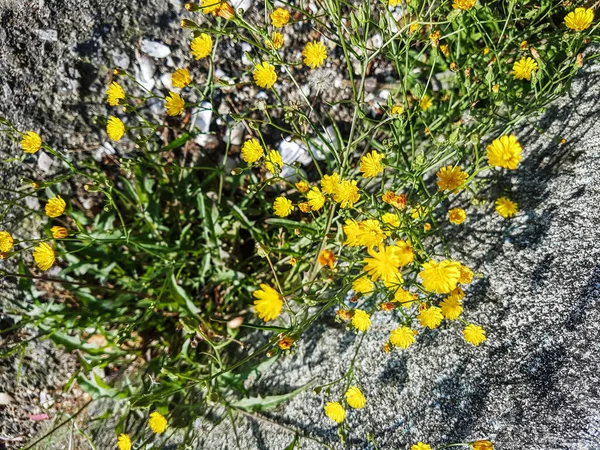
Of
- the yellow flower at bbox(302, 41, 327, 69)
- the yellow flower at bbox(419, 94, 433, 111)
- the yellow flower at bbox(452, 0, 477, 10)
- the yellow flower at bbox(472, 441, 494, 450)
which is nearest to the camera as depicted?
the yellow flower at bbox(472, 441, 494, 450)

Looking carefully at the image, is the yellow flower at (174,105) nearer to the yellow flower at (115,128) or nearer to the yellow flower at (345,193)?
the yellow flower at (115,128)

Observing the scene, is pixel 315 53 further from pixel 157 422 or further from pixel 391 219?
pixel 157 422

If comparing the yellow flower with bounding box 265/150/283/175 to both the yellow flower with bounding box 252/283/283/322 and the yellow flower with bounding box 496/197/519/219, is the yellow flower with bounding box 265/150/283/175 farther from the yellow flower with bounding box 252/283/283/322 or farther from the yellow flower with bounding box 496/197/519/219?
the yellow flower with bounding box 496/197/519/219

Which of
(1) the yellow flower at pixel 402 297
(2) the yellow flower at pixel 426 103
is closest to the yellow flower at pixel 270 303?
(1) the yellow flower at pixel 402 297

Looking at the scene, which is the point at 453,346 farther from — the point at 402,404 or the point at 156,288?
the point at 156,288

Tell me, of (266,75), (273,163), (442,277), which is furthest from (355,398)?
(266,75)

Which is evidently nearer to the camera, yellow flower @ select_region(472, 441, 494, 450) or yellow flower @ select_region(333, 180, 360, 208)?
yellow flower @ select_region(472, 441, 494, 450)

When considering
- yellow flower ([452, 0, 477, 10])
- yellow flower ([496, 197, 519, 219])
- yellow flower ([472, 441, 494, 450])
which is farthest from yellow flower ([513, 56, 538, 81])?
yellow flower ([472, 441, 494, 450])
